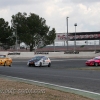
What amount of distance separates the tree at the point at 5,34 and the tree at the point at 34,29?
6.59 feet

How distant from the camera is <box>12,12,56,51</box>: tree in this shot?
255 feet

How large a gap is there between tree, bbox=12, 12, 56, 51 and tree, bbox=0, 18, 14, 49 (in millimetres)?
2009

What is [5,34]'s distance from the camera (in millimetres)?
79125

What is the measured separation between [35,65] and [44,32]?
1856 inches

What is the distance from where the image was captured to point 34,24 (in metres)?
78.5

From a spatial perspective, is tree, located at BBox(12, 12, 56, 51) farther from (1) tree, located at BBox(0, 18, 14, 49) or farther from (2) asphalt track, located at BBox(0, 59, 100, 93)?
(2) asphalt track, located at BBox(0, 59, 100, 93)

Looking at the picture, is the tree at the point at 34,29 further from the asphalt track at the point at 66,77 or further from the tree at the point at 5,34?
the asphalt track at the point at 66,77

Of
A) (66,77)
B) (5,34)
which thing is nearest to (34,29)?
(5,34)

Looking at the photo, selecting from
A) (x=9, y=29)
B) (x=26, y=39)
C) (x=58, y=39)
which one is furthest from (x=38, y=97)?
(x=58, y=39)

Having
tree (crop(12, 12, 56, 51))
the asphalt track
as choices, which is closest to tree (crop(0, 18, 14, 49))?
tree (crop(12, 12, 56, 51))

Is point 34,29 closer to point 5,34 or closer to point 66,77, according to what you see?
point 5,34

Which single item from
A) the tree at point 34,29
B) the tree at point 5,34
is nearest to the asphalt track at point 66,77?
the tree at point 34,29

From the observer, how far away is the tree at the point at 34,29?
7781cm

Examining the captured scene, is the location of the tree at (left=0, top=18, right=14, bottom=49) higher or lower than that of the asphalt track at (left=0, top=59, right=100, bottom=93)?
higher
